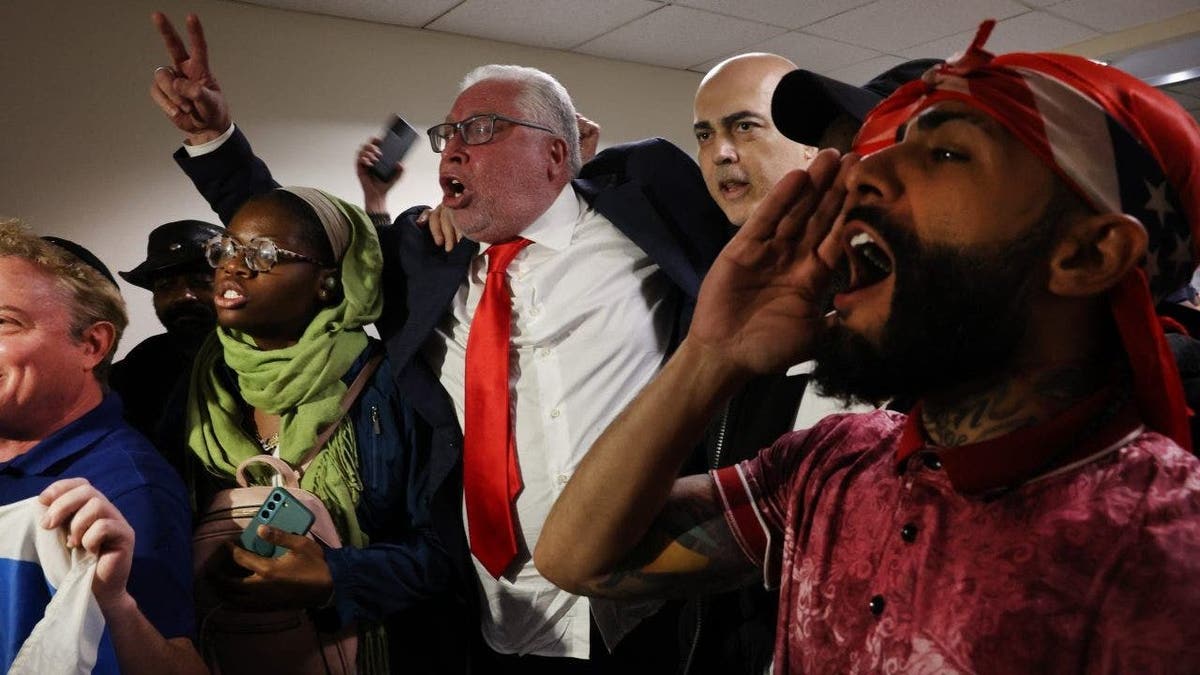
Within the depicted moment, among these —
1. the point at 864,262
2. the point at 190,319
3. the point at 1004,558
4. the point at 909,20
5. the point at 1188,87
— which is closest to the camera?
the point at 1004,558

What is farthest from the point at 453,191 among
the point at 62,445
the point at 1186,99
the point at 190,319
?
the point at 1186,99

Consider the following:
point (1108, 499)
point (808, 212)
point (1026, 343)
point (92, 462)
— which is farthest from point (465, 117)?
point (1108, 499)

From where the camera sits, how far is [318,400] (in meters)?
1.77

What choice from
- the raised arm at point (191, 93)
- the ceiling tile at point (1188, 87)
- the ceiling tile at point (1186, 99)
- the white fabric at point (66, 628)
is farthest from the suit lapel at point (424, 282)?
the ceiling tile at point (1186, 99)

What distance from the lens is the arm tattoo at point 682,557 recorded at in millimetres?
1029

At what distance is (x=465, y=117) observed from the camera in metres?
2.00

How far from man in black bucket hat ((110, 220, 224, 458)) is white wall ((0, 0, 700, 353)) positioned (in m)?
1.45

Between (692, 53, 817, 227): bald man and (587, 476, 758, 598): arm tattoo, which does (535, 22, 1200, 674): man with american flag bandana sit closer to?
(587, 476, 758, 598): arm tattoo

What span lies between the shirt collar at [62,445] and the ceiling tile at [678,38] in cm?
356

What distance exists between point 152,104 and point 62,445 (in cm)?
274

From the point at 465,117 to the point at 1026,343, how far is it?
1.47 meters

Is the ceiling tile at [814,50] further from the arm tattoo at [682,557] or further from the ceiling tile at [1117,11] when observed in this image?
the arm tattoo at [682,557]

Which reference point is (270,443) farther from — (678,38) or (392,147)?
(678,38)

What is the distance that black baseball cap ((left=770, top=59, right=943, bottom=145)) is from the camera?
3.97 feet
